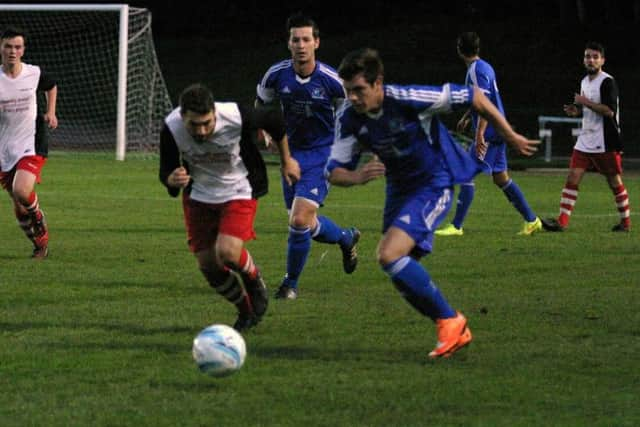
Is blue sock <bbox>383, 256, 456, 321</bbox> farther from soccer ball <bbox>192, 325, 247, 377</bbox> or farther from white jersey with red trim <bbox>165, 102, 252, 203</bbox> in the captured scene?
white jersey with red trim <bbox>165, 102, 252, 203</bbox>

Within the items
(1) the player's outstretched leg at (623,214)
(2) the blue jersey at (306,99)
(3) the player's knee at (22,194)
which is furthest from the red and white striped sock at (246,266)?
(1) the player's outstretched leg at (623,214)

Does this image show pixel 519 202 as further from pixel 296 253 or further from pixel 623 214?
pixel 296 253

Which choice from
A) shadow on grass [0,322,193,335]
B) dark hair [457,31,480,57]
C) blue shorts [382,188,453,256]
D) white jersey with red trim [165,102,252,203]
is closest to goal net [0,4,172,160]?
dark hair [457,31,480,57]

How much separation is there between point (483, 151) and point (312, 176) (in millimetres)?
5200

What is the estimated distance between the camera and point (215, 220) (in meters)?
9.36

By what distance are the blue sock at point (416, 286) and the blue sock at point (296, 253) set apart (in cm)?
268

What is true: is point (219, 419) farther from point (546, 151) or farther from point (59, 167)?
point (546, 151)

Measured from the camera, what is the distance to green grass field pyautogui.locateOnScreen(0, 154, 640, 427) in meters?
6.89

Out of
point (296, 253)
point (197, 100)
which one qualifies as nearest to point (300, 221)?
point (296, 253)

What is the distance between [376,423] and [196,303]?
4.11m

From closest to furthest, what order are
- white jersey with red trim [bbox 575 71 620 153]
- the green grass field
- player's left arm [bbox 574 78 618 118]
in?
the green grass field → player's left arm [bbox 574 78 618 118] → white jersey with red trim [bbox 575 71 620 153]

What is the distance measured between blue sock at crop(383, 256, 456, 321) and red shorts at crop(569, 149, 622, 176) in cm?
922

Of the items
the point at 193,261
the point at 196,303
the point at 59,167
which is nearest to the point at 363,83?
the point at 196,303

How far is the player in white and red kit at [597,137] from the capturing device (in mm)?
16766
